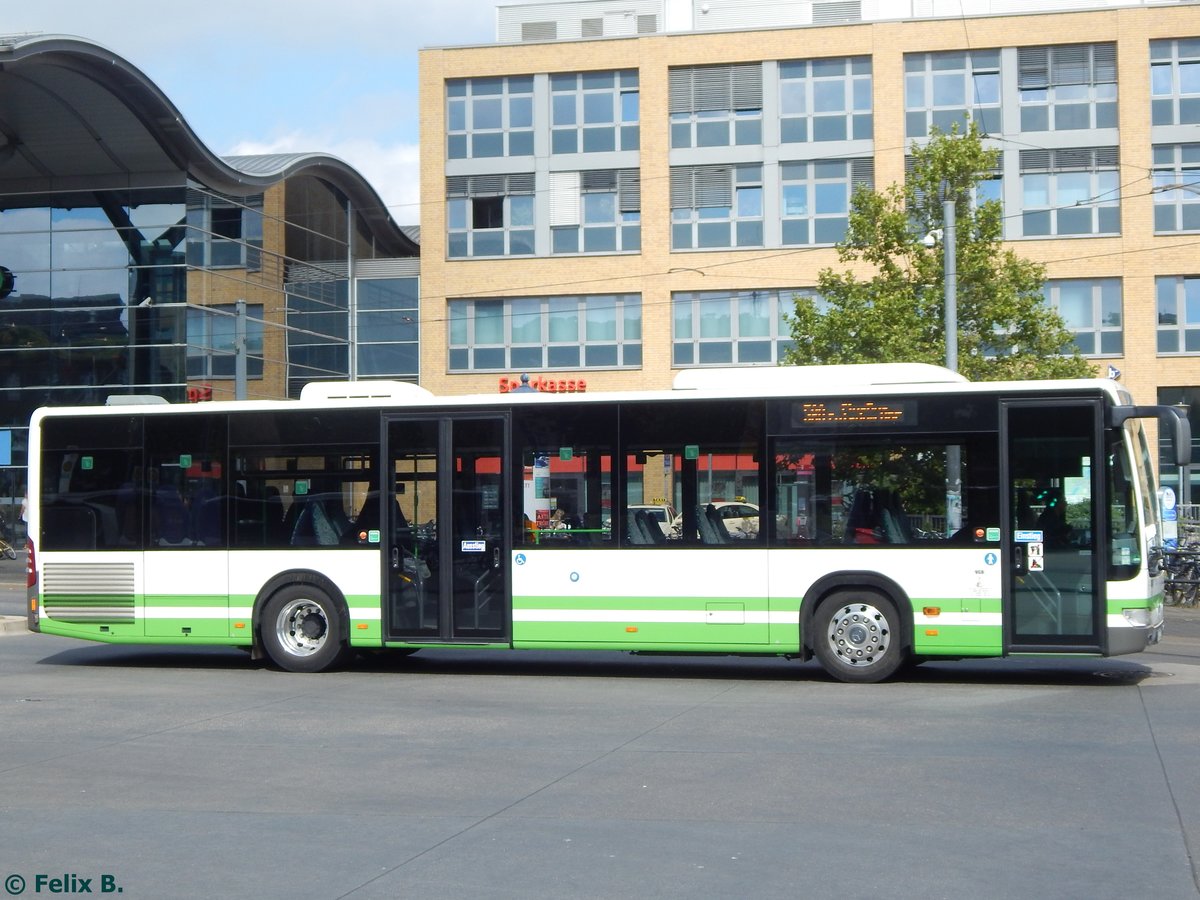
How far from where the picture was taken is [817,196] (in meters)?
41.8

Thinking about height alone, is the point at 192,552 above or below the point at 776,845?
above

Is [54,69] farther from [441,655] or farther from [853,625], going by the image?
[853,625]

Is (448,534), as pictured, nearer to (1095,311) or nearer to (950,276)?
(950,276)

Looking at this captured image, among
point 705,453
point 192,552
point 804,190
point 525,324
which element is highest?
point 804,190

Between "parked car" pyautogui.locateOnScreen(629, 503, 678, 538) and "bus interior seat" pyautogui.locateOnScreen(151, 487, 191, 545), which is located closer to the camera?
"parked car" pyautogui.locateOnScreen(629, 503, 678, 538)

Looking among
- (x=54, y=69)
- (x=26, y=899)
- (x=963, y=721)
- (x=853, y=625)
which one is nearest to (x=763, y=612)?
(x=853, y=625)

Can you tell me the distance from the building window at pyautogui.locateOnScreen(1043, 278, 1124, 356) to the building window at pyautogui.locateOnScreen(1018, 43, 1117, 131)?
173 inches

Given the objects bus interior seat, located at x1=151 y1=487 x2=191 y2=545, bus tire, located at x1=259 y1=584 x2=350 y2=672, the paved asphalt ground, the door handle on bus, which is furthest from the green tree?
bus interior seat, located at x1=151 y1=487 x2=191 y2=545

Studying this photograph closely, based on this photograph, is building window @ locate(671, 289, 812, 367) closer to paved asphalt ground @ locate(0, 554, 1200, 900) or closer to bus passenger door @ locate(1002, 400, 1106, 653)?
paved asphalt ground @ locate(0, 554, 1200, 900)

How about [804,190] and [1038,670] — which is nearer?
[1038,670]

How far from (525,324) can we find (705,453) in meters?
30.3

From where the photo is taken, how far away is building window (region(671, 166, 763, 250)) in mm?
42406

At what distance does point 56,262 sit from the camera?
40625mm

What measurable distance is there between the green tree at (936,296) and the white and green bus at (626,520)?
13.0 metres
